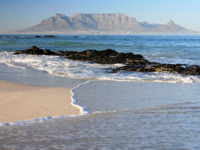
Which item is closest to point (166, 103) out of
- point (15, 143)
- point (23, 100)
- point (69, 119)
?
point (69, 119)

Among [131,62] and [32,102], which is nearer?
[32,102]

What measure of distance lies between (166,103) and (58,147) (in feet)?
10.7

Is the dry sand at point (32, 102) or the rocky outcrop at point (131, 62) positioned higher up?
the rocky outcrop at point (131, 62)

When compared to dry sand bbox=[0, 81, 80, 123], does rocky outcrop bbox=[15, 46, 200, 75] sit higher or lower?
higher

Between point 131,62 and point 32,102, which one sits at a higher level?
point 131,62

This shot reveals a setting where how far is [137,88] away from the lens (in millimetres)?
7824

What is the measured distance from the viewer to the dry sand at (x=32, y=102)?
4.89 metres

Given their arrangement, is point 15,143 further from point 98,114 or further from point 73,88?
point 73,88

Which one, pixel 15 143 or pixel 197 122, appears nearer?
pixel 15 143

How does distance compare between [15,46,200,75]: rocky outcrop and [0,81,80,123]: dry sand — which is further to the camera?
[15,46,200,75]: rocky outcrop

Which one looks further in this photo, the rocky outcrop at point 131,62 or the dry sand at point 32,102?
the rocky outcrop at point 131,62

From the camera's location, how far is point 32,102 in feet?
19.1

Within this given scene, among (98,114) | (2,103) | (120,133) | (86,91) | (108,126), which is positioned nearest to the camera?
(120,133)

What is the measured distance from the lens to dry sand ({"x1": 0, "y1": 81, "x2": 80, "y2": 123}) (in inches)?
192
